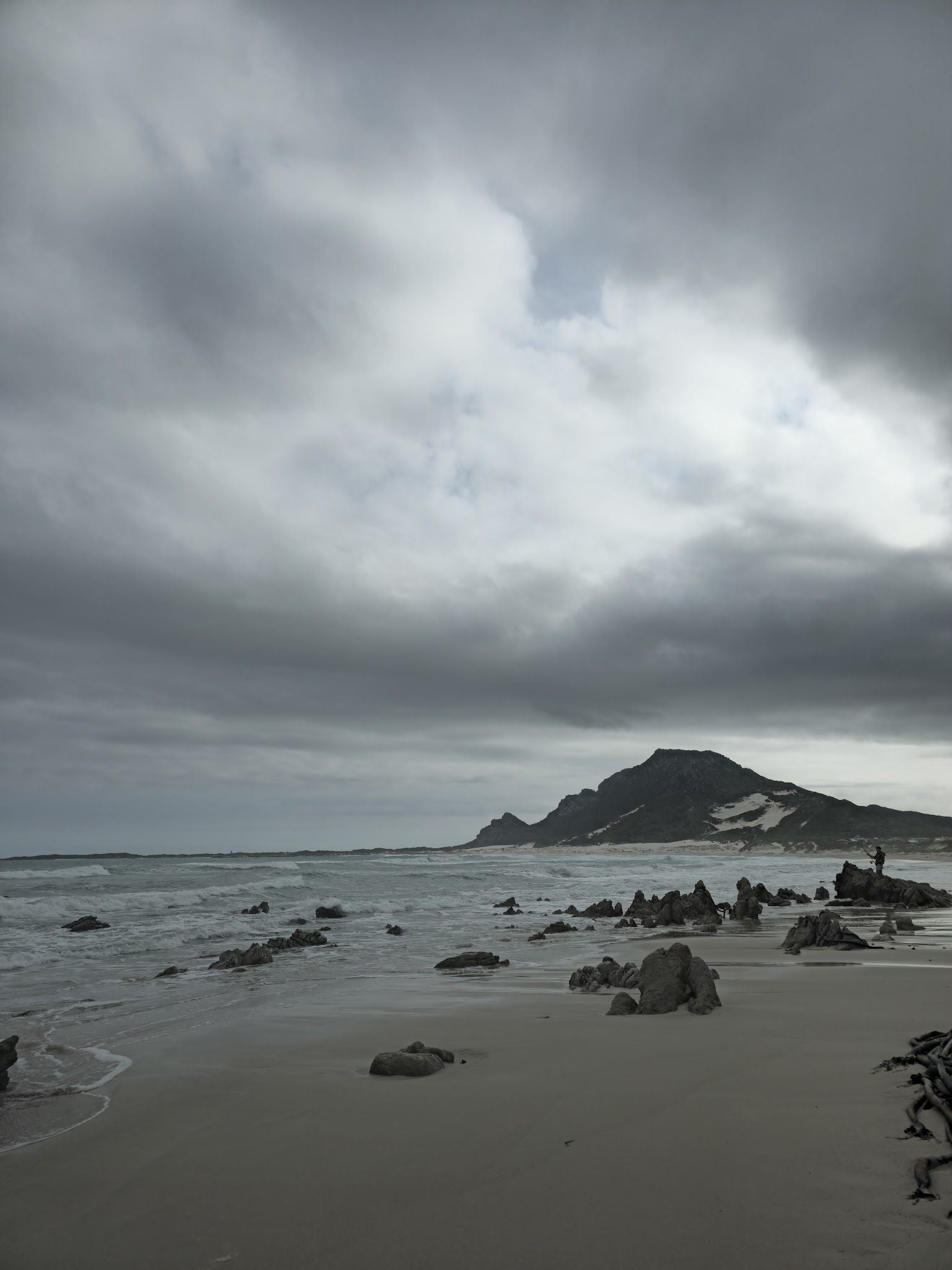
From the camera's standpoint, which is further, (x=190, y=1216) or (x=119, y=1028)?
(x=119, y=1028)

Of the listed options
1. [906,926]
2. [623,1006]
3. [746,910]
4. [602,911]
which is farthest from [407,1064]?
[602,911]

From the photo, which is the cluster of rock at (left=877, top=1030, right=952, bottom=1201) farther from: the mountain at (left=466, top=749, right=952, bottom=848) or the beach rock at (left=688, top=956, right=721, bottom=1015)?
the mountain at (left=466, top=749, right=952, bottom=848)

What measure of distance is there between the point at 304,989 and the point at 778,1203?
10183mm

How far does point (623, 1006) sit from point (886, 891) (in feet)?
96.8

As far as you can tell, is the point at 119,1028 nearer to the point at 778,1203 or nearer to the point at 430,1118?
the point at 430,1118

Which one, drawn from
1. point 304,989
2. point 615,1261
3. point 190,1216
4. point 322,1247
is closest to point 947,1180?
point 615,1261

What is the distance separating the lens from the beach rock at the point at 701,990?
907 cm

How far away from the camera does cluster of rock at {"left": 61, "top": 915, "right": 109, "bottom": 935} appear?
76.0 feet

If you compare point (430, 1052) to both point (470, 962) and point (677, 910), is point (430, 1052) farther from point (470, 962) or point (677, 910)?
point (677, 910)

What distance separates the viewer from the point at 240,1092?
252 inches

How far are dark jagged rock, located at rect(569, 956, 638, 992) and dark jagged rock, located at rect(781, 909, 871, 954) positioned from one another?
5.44 m

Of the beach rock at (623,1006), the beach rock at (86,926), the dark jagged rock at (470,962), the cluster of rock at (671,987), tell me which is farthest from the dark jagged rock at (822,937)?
the beach rock at (86,926)

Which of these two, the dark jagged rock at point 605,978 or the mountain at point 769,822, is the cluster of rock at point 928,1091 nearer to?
the dark jagged rock at point 605,978

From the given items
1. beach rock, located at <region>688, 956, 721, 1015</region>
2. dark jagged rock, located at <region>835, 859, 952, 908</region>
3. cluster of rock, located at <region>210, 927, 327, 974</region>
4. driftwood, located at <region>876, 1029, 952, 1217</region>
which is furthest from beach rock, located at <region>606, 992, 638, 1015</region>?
dark jagged rock, located at <region>835, 859, 952, 908</region>
